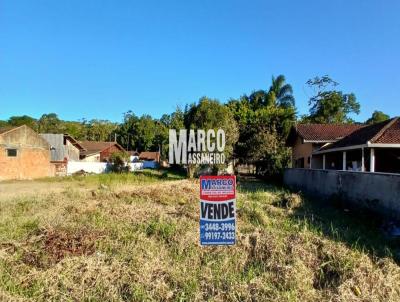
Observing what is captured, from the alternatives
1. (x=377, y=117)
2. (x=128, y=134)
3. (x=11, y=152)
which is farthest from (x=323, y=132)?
(x=128, y=134)

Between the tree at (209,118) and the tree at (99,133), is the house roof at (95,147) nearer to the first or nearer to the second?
the tree at (99,133)

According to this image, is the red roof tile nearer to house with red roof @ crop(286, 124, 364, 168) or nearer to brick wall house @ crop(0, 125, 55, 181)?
house with red roof @ crop(286, 124, 364, 168)

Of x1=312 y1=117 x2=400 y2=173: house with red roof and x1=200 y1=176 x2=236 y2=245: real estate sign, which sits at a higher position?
x1=312 y1=117 x2=400 y2=173: house with red roof

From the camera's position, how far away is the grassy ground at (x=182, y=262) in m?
4.19

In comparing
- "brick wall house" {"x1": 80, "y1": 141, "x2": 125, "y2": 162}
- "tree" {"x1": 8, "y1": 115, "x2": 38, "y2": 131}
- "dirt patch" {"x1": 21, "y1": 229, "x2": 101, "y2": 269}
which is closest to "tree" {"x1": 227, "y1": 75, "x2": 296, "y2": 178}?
"brick wall house" {"x1": 80, "y1": 141, "x2": 125, "y2": 162}

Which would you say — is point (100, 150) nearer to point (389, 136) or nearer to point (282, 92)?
point (282, 92)

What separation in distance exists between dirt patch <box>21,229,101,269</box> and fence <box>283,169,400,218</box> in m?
7.26

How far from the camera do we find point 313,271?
4.88 m

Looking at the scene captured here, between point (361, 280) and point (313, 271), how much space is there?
2.12 ft

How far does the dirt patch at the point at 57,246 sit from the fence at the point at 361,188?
7261 mm

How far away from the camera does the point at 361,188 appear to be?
10.8 meters

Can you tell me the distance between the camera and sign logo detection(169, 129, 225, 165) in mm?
24844

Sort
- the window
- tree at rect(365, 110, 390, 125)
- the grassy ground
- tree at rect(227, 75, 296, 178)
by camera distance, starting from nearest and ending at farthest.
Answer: the grassy ground, the window, tree at rect(227, 75, 296, 178), tree at rect(365, 110, 390, 125)

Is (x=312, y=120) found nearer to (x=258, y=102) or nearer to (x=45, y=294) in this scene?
(x=258, y=102)
